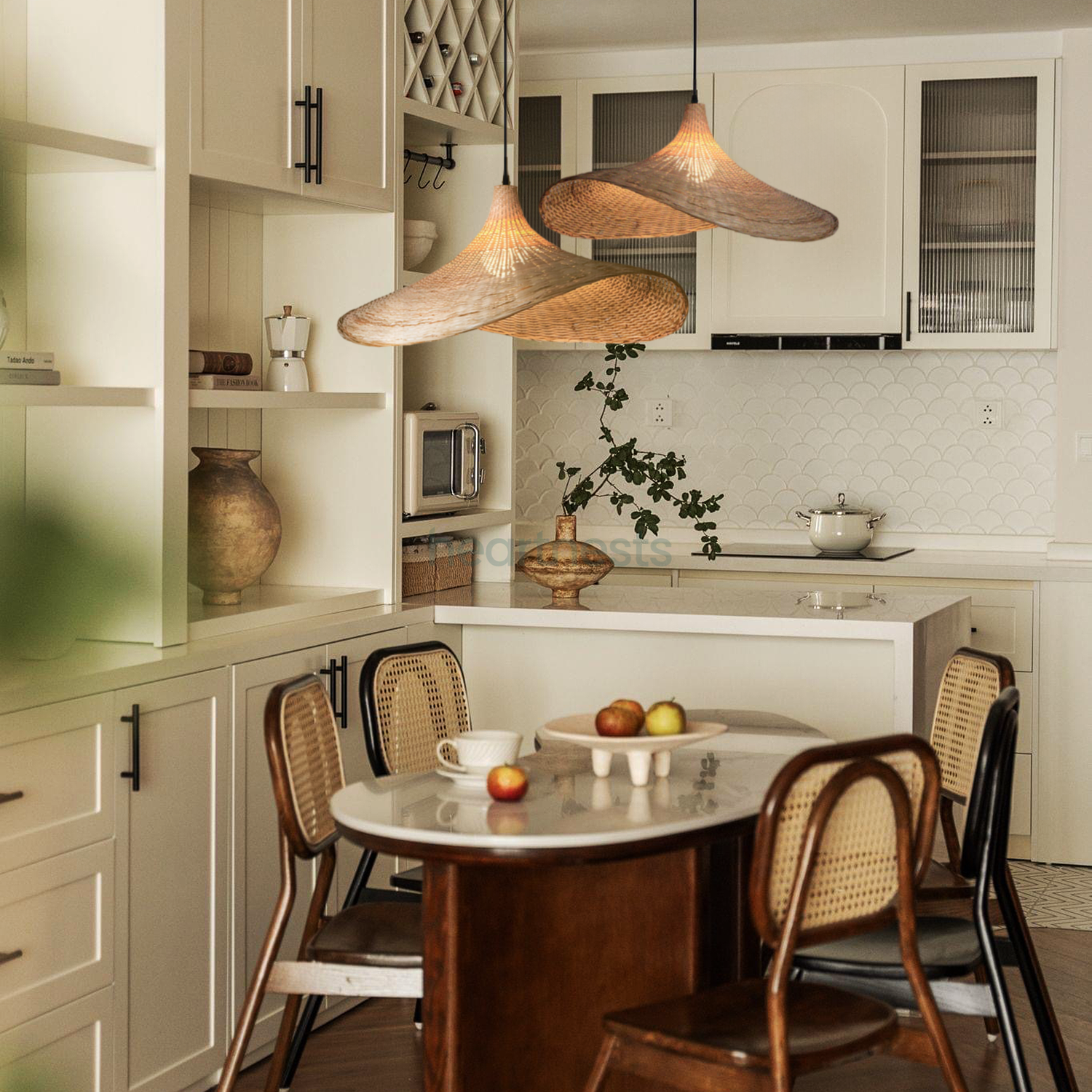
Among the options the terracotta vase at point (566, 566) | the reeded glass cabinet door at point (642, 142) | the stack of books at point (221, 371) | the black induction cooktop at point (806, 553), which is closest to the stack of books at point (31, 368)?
the stack of books at point (221, 371)

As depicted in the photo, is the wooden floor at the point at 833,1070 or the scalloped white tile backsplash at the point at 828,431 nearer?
the wooden floor at the point at 833,1070

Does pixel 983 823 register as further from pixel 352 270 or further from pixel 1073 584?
pixel 1073 584

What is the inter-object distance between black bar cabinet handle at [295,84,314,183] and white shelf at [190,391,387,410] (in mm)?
496

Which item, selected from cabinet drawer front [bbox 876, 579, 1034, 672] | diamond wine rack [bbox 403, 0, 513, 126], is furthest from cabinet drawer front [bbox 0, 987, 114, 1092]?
cabinet drawer front [bbox 876, 579, 1034, 672]

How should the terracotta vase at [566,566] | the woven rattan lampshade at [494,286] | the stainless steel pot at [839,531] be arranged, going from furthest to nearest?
the stainless steel pot at [839,531]
the terracotta vase at [566,566]
the woven rattan lampshade at [494,286]

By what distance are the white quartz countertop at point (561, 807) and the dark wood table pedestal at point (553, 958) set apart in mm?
86

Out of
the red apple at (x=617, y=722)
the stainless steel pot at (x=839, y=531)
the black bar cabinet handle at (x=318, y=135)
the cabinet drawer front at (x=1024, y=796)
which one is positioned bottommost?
the cabinet drawer front at (x=1024, y=796)

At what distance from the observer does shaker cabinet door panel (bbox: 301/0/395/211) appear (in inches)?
130

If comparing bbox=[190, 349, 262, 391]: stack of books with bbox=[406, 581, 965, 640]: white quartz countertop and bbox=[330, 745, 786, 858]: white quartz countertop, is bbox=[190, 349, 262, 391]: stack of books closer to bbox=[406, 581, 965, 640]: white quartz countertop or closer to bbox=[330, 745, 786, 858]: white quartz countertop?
bbox=[406, 581, 965, 640]: white quartz countertop

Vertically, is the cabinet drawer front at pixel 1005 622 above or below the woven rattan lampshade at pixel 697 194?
below

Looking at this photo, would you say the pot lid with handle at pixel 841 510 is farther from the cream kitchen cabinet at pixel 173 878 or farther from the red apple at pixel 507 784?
the red apple at pixel 507 784

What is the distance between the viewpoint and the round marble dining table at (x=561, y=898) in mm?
2104

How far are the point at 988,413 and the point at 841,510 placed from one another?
67cm

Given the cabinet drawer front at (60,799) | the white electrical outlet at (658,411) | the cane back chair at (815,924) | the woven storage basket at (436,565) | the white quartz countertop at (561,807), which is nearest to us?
the cane back chair at (815,924)
